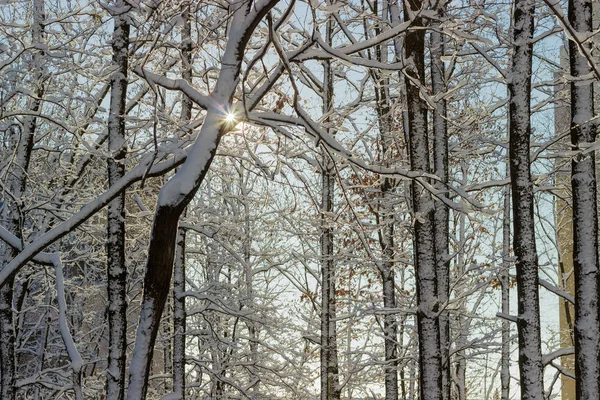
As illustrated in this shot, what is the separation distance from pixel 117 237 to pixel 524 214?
16.5 feet

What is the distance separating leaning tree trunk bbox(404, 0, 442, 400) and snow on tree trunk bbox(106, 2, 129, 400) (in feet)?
11.5

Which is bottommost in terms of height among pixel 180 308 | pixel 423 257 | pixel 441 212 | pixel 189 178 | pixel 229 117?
pixel 423 257

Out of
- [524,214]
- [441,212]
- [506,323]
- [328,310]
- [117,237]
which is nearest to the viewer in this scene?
[524,214]

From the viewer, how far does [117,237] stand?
8.06 meters

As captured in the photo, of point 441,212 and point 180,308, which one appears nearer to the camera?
point 441,212

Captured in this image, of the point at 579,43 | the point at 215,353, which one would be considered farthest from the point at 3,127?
the point at 215,353

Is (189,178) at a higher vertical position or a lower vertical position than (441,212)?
lower

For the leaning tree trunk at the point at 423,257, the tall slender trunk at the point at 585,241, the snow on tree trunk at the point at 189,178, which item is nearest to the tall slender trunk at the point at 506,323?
the tall slender trunk at the point at 585,241

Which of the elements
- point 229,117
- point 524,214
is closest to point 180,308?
point 524,214

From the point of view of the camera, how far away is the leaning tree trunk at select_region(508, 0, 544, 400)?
21.8 ft

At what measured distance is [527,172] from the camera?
7.06 meters

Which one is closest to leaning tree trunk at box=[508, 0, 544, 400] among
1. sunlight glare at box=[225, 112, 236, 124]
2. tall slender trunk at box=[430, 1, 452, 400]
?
tall slender trunk at box=[430, 1, 452, 400]

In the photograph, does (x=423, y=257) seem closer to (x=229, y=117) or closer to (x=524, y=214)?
(x=524, y=214)

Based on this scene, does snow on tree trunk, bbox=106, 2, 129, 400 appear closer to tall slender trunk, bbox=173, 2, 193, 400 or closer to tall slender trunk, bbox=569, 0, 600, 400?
tall slender trunk, bbox=173, 2, 193, 400
